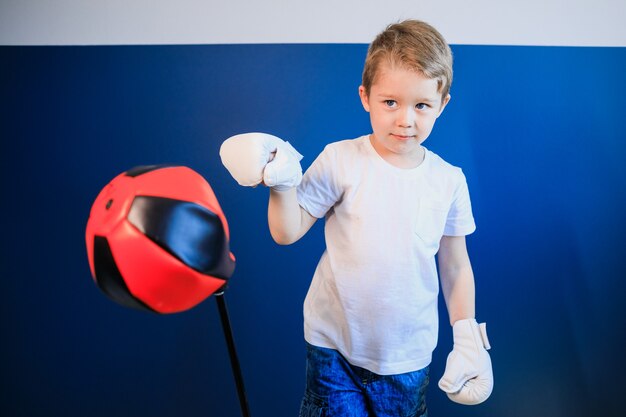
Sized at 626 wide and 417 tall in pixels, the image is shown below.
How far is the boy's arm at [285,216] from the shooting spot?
0.86 metres

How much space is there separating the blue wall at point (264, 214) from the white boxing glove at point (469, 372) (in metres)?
0.48

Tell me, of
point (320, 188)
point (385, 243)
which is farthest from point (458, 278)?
point (320, 188)

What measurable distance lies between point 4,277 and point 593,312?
163 centimetres

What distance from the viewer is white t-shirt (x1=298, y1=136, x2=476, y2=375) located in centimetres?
95

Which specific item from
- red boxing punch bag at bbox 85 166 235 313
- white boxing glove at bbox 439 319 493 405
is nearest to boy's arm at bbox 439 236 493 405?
white boxing glove at bbox 439 319 493 405

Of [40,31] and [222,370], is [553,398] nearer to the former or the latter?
[222,370]

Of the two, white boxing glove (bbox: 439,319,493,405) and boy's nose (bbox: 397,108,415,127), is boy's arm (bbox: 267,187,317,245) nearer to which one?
boy's nose (bbox: 397,108,415,127)

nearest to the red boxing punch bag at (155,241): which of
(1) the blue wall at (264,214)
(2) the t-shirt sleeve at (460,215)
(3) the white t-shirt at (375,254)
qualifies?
(3) the white t-shirt at (375,254)

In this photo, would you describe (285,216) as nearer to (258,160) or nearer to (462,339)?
(258,160)

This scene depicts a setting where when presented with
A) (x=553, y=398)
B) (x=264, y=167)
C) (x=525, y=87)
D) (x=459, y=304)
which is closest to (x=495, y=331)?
(x=553, y=398)

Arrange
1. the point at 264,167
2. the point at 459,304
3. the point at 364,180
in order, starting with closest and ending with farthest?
1. the point at 264,167
2. the point at 364,180
3. the point at 459,304

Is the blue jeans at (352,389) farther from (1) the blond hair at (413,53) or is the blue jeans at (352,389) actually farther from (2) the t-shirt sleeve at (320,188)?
(1) the blond hair at (413,53)

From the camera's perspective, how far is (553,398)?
1542 millimetres

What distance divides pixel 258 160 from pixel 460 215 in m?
0.48
